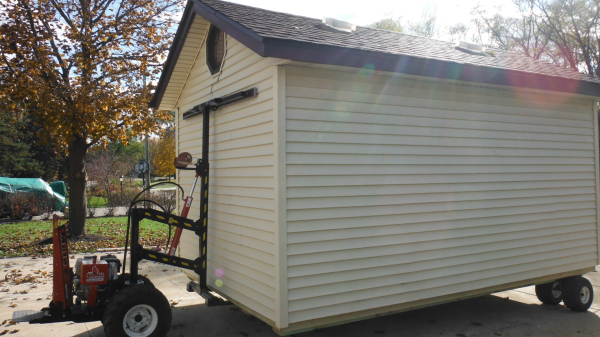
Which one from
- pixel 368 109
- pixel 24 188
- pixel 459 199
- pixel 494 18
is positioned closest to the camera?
pixel 368 109

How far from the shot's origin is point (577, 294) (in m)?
6.12

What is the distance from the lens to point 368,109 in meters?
4.84

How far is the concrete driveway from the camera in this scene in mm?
5238

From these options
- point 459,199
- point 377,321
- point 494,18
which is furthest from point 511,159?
→ point 494,18

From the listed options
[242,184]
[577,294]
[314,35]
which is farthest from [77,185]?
[577,294]

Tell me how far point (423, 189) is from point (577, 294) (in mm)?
3042

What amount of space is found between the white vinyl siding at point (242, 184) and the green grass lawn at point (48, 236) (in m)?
6.28

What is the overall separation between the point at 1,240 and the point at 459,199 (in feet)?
41.1

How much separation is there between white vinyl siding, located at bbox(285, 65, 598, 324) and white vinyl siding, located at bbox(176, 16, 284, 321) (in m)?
0.31

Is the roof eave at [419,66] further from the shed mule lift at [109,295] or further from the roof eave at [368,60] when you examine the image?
the shed mule lift at [109,295]

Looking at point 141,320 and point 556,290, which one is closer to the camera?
point 141,320

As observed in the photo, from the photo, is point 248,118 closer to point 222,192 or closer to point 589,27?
point 222,192

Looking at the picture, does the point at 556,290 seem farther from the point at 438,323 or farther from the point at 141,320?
the point at 141,320

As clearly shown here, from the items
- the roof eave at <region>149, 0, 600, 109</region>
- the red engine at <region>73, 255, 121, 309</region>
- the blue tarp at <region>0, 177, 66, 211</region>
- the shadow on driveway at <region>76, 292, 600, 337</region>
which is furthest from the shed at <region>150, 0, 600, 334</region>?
the blue tarp at <region>0, 177, 66, 211</region>
